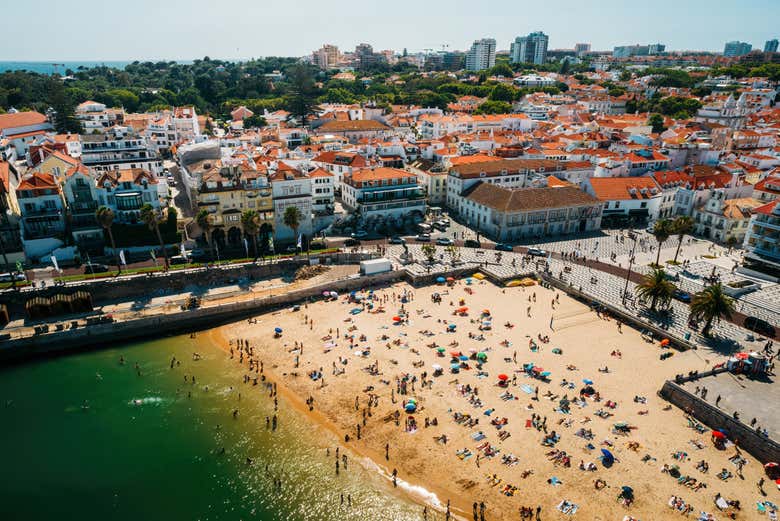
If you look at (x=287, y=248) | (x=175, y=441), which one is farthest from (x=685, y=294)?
(x=175, y=441)

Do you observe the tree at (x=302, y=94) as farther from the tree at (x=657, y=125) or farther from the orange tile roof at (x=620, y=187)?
the tree at (x=657, y=125)

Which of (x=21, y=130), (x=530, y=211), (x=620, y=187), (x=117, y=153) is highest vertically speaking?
(x=21, y=130)

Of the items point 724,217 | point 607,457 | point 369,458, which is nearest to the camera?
point 607,457

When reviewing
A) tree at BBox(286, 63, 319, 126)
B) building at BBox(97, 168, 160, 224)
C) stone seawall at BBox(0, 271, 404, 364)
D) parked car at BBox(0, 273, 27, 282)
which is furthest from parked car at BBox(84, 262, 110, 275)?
tree at BBox(286, 63, 319, 126)

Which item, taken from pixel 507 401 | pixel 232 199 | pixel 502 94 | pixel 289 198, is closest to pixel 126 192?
pixel 232 199

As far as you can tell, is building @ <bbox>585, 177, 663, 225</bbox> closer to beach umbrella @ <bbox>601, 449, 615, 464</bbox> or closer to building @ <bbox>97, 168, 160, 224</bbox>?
beach umbrella @ <bbox>601, 449, 615, 464</bbox>

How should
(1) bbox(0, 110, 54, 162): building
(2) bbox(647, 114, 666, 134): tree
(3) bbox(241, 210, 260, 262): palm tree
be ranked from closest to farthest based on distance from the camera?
(3) bbox(241, 210, 260, 262): palm tree
(1) bbox(0, 110, 54, 162): building
(2) bbox(647, 114, 666, 134): tree

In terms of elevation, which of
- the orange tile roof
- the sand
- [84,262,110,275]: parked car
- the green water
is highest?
the orange tile roof

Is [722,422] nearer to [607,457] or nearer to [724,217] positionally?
[607,457]
